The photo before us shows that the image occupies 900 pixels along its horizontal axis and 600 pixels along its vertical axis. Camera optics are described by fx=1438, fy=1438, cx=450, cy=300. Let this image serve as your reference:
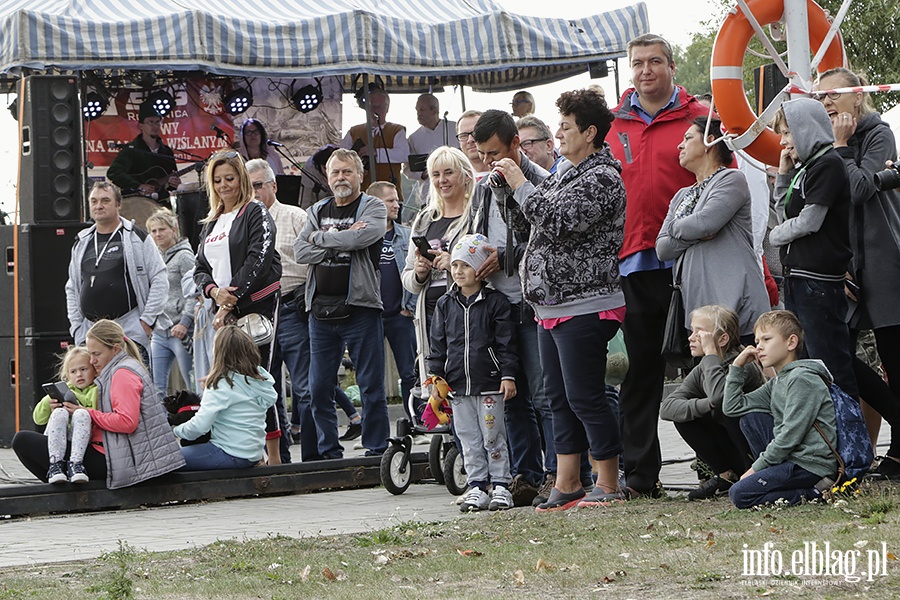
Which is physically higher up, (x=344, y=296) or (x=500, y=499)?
(x=344, y=296)

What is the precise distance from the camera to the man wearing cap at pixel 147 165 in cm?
1620

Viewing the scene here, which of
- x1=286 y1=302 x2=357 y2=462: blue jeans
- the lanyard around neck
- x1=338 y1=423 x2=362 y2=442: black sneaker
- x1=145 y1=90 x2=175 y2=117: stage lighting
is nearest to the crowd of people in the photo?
x1=286 y1=302 x2=357 y2=462: blue jeans

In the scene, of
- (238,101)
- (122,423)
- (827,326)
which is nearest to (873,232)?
(827,326)

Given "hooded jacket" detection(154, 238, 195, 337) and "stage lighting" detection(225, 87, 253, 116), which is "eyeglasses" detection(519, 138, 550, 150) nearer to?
"hooded jacket" detection(154, 238, 195, 337)

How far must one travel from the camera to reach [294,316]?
33.4 ft

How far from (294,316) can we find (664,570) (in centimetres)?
577

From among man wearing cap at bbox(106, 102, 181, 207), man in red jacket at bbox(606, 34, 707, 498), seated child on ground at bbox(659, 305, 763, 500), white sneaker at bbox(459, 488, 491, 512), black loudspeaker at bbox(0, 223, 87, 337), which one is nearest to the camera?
seated child on ground at bbox(659, 305, 763, 500)

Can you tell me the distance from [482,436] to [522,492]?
1.24 feet

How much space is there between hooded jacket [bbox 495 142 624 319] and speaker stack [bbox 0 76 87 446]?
505 centimetres

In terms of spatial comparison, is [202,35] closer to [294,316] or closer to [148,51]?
[148,51]

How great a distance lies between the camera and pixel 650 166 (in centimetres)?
746

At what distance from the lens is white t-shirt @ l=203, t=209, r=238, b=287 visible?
9547 millimetres

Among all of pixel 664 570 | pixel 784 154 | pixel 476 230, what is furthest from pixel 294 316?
pixel 664 570

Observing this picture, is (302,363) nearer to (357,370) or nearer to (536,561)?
(357,370)
